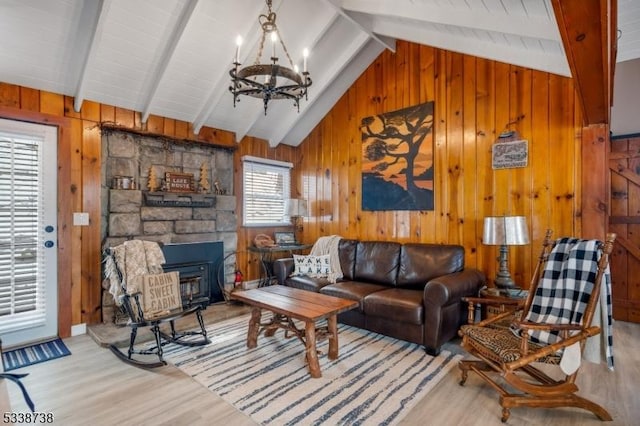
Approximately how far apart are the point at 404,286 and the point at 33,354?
3575 millimetres

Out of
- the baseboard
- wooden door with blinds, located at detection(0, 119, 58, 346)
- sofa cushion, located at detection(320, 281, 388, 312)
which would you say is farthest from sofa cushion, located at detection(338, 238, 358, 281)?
wooden door with blinds, located at detection(0, 119, 58, 346)

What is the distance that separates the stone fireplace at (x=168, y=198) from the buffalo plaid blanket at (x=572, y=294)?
3.56 m

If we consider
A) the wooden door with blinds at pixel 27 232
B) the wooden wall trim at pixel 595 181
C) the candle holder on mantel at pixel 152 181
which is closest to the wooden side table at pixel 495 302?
the wooden wall trim at pixel 595 181

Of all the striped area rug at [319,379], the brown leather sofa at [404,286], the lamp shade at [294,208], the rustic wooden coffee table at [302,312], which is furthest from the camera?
the lamp shade at [294,208]

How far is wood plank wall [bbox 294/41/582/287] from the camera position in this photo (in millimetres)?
3164

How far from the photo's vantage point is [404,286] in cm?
372

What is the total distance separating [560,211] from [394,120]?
6.95 ft

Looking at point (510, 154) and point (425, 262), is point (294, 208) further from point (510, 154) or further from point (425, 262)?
point (510, 154)

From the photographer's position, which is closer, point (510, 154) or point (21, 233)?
point (21, 233)

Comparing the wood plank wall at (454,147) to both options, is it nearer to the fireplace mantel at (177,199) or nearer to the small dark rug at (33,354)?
the small dark rug at (33,354)

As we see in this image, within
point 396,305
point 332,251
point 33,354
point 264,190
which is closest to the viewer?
point 33,354

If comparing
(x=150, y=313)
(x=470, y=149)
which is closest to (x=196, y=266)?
(x=150, y=313)

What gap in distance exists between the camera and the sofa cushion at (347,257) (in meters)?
4.21

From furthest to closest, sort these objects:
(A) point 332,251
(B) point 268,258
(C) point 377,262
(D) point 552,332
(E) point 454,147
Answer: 1. (B) point 268,258
2. (A) point 332,251
3. (C) point 377,262
4. (E) point 454,147
5. (D) point 552,332
